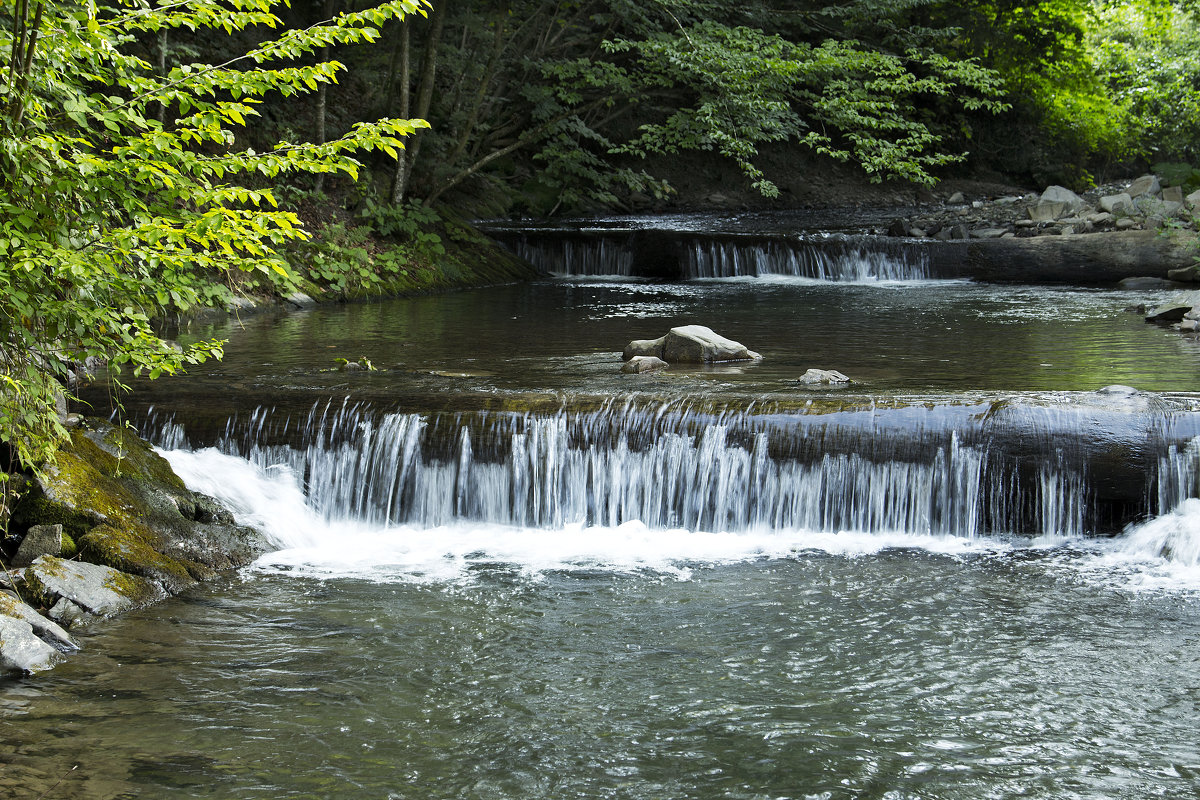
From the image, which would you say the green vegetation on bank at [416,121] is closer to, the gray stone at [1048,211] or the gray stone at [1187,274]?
the gray stone at [1048,211]

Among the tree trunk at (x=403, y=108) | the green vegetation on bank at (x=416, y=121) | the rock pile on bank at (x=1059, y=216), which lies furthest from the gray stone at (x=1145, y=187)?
the tree trunk at (x=403, y=108)

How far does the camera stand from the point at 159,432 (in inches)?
353

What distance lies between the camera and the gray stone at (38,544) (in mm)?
6379

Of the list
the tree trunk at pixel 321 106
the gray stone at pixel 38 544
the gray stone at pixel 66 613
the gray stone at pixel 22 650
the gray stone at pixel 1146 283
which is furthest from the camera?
the gray stone at pixel 1146 283

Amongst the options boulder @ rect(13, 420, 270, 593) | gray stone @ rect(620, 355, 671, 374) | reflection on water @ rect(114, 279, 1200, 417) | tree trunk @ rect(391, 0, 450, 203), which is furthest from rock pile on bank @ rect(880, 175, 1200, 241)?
boulder @ rect(13, 420, 270, 593)

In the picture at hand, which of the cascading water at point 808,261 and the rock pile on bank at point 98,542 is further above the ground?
the cascading water at point 808,261

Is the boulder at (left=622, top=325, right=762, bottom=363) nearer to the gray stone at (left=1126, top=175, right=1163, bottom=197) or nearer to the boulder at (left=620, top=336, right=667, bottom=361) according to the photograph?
the boulder at (left=620, top=336, right=667, bottom=361)

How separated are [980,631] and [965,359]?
17.9ft

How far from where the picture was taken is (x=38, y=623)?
5637mm

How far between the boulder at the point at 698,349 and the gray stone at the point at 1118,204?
14.1 meters

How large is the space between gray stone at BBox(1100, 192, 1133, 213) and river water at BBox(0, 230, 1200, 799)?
435 inches

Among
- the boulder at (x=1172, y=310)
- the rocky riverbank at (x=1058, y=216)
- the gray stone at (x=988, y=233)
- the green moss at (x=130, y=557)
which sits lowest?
the green moss at (x=130, y=557)

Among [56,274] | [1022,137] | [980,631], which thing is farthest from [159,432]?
[1022,137]

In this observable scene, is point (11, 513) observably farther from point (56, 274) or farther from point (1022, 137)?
point (1022, 137)
